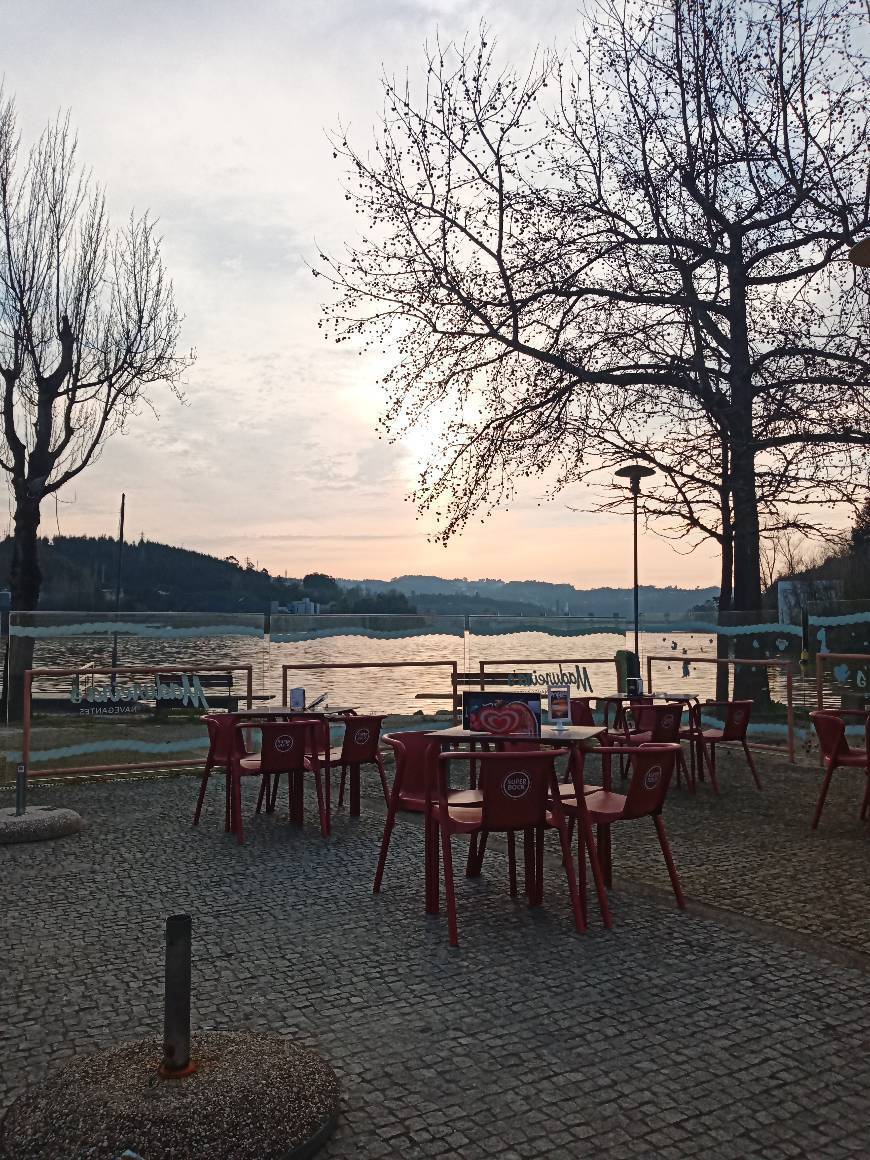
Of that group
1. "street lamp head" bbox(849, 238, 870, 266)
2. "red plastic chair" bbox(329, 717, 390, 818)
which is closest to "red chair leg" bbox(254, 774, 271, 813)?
"red plastic chair" bbox(329, 717, 390, 818)

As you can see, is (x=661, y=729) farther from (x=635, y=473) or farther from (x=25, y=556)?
(x=25, y=556)

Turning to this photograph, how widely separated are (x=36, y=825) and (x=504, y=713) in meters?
4.15

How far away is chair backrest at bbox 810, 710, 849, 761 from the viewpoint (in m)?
7.58

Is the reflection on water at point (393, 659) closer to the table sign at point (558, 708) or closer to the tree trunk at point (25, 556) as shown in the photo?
the table sign at point (558, 708)

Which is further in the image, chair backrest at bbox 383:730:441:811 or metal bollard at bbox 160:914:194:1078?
chair backrest at bbox 383:730:441:811

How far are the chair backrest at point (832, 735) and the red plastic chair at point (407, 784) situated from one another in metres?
3.15

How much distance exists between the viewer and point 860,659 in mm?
12859

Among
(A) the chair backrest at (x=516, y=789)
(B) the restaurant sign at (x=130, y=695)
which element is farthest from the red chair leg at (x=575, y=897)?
(B) the restaurant sign at (x=130, y=695)

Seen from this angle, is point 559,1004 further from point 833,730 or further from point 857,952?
point 833,730

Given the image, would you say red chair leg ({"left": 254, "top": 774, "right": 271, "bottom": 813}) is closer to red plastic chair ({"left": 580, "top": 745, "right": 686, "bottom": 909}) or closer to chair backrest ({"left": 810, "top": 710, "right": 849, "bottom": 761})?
red plastic chair ({"left": 580, "top": 745, "right": 686, "bottom": 909})

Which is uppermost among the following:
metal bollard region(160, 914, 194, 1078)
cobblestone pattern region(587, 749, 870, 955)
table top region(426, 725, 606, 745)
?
table top region(426, 725, 606, 745)

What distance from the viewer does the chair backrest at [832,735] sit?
24.9 ft

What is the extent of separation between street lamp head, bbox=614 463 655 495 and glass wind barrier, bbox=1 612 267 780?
8.68 metres

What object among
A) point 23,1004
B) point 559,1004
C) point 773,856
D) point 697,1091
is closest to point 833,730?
point 773,856
